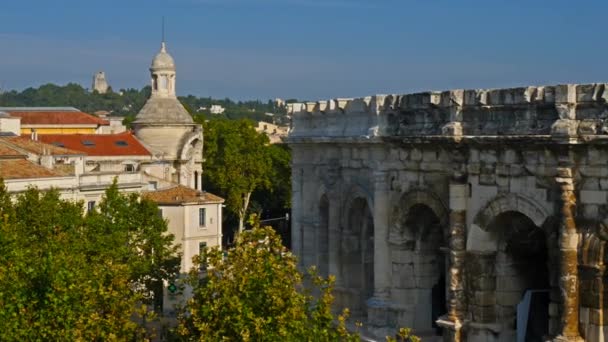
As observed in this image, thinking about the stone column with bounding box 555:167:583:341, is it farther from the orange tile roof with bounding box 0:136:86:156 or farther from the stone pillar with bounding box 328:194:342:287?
the orange tile roof with bounding box 0:136:86:156

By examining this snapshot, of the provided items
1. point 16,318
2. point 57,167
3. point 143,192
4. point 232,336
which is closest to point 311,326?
point 232,336

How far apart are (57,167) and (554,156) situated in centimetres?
3401

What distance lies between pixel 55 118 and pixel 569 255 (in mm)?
87823

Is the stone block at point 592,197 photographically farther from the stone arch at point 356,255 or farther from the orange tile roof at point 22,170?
the orange tile roof at point 22,170

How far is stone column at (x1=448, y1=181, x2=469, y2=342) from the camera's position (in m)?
36.6

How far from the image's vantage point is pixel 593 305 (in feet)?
105

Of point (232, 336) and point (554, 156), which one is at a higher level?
point (554, 156)

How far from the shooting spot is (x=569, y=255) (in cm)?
3216

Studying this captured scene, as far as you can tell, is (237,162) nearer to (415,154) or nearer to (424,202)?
(415,154)

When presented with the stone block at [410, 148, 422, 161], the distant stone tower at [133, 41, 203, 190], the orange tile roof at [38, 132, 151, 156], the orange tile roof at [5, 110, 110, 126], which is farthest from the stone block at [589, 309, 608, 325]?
the orange tile roof at [5, 110, 110, 126]

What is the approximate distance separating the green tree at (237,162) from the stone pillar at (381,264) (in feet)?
187

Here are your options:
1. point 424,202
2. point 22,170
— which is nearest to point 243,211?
point 22,170

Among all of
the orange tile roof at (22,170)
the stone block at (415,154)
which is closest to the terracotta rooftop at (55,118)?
the orange tile roof at (22,170)

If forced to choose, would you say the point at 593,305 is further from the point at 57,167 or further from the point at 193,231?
the point at 193,231
